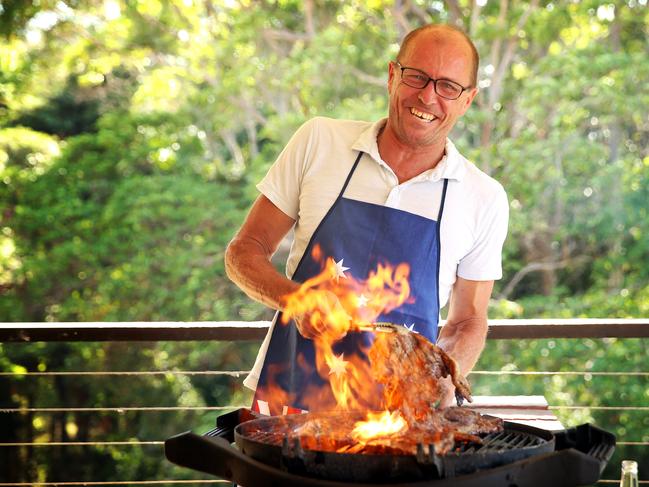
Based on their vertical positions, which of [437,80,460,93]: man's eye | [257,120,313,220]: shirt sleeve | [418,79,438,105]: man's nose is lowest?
[257,120,313,220]: shirt sleeve

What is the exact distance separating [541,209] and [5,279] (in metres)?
6.49

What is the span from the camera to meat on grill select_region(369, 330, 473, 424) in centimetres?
190

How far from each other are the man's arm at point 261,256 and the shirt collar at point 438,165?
0.29 m

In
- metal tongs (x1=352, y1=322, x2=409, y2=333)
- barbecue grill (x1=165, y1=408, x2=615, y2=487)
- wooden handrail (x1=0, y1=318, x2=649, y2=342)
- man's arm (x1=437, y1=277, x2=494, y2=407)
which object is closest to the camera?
barbecue grill (x1=165, y1=408, x2=615, y2=487)

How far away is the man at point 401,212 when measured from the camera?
7.68 ft

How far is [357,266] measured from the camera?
2371 mm

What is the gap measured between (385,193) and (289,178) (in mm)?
275

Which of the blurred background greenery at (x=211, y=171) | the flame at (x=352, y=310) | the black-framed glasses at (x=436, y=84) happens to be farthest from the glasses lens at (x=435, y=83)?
the blurred background greenery at (x=211, y=171)

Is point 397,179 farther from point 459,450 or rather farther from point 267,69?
point 267,69

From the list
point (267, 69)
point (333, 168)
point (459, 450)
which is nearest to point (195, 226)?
point (267, 69)

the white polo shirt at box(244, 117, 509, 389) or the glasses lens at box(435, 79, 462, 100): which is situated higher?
the glasses lens at box(435, 79, 462, 100)

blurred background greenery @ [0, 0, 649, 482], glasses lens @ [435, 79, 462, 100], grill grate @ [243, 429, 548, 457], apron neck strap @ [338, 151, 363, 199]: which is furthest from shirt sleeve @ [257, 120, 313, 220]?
blurred background greenery @ [0, 0, 649, 482]

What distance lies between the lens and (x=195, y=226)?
420 inches

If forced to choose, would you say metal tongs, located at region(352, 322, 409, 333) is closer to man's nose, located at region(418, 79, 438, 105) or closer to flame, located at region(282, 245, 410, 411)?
flame, located at region(282, 245, 410, 411)
